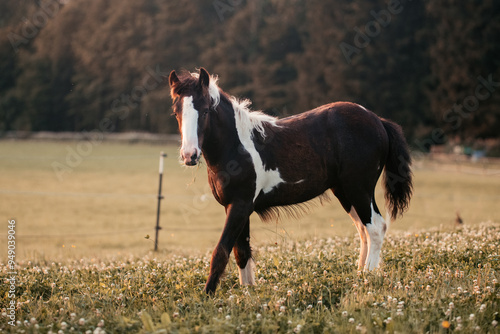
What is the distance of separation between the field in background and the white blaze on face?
5159 millimetres

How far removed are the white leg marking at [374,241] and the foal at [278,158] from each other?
0.04ft

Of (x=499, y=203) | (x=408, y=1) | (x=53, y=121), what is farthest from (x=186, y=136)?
(x=53, y=121)

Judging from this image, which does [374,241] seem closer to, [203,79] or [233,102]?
[233,102]

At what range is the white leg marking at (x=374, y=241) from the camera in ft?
18.3

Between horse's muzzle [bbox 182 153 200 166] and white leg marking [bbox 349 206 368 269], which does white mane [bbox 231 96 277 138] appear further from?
white leg marking [bbox 349 206 368 269]

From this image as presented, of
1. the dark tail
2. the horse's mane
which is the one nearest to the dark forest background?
the dark tail

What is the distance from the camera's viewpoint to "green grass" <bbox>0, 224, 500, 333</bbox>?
3754mm

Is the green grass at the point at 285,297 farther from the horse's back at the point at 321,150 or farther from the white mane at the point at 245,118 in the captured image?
the white mane at the point at 245,118

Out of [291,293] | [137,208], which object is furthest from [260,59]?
[291,293]

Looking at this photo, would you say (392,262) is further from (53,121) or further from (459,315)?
(53,121)

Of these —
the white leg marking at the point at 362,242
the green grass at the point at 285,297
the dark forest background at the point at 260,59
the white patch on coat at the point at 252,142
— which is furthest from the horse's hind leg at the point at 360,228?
the dark forest background at the point at 260,59

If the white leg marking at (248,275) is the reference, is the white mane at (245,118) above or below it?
above

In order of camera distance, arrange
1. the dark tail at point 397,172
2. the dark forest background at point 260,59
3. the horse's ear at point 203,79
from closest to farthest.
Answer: the horse's ear at point 203,79, the dark tail at point 397,172, the dark forest background at point 260,59

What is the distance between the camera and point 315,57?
4262cm
